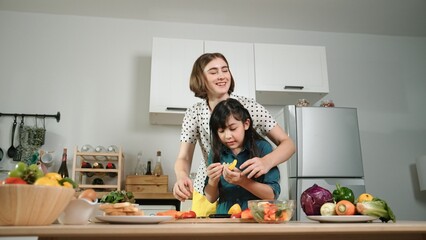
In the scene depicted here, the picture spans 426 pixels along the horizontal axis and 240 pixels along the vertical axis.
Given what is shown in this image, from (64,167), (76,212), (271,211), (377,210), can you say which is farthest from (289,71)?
(76,212)

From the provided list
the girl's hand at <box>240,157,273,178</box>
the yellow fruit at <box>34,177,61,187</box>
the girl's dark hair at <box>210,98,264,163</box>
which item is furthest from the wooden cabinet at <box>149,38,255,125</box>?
the yellow fruit at <box>34,177,61,187</box>

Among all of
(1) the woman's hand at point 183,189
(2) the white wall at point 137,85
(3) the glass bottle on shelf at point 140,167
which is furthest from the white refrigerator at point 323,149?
(1) the woman's hand at point 183,189

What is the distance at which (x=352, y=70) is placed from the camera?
143 inches

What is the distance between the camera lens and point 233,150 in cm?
144

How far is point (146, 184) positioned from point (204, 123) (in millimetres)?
Answer: 1257

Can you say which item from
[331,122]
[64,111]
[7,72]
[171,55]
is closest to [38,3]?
[7,72]

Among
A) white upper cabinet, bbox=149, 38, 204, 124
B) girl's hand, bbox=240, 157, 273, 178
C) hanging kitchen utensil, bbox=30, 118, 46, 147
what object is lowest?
girl's hand, bbox=240, 157, 273, 178

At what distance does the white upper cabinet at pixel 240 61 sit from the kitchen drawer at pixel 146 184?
95cm

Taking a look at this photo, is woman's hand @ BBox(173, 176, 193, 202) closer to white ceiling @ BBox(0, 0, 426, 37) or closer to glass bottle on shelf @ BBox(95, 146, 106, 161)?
glass bottle on shelf @ BBox(95, 146, 106, 161)

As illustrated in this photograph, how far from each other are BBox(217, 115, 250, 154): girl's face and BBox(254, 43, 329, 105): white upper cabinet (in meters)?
1.69

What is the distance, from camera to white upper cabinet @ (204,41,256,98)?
3025mm

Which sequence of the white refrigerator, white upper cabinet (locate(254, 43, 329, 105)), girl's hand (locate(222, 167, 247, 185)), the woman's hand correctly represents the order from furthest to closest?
white upper cabinet (locate(254, 43, 329, 105)), the white refrigerator, the woman's hand, girl's hand (locate(222, 167, 247, 185))

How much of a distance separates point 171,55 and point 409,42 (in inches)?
98.9

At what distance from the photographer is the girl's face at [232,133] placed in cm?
137
